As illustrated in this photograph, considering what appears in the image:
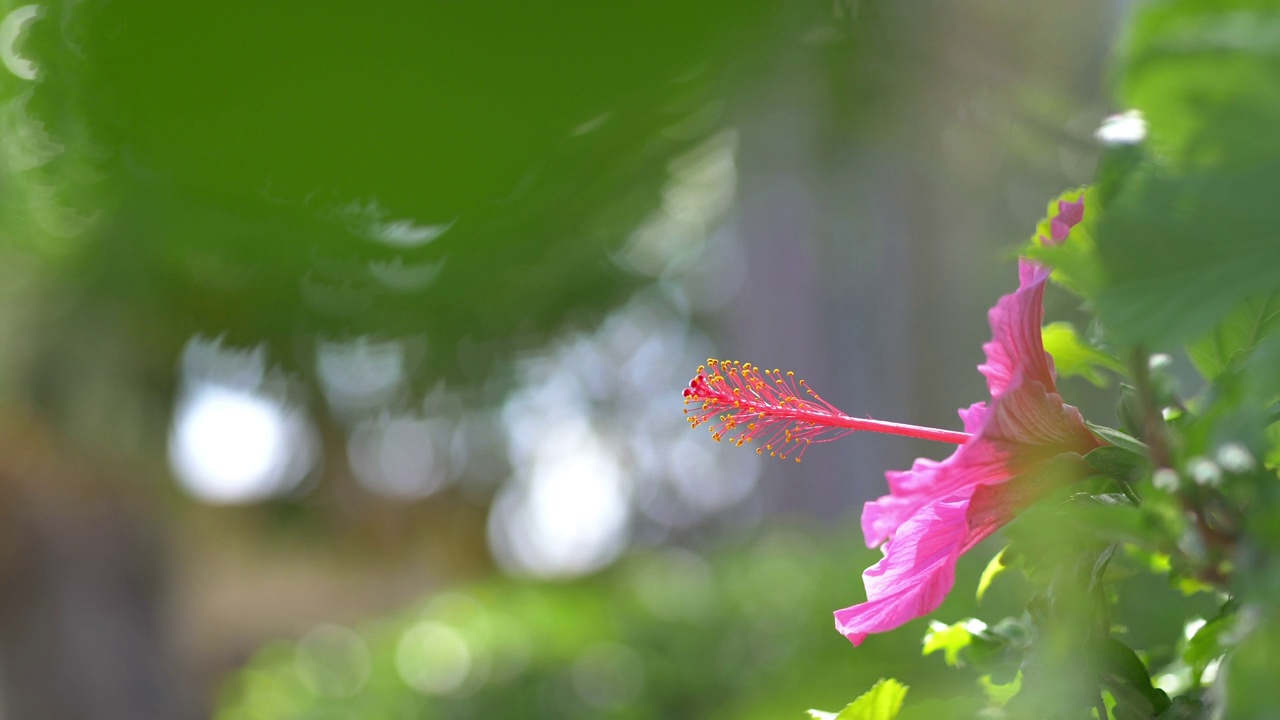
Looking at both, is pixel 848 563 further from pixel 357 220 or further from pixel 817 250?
pixel 357 220

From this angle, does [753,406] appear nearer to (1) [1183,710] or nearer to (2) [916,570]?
(2) [916,570]

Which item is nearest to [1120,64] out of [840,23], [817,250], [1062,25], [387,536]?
[840,23]

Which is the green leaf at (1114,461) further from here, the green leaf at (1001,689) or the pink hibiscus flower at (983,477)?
the green leaf at (1001,689)

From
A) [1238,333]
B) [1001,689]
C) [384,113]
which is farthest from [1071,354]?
[384,113]

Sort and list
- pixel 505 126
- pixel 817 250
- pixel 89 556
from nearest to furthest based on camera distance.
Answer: pixel 505 126, pixel 817 250, pixel 89 556

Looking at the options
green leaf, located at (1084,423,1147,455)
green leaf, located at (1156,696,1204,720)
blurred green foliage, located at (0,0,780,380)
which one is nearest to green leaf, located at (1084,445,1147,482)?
green leaf, located at (1084,423,1147,455)
